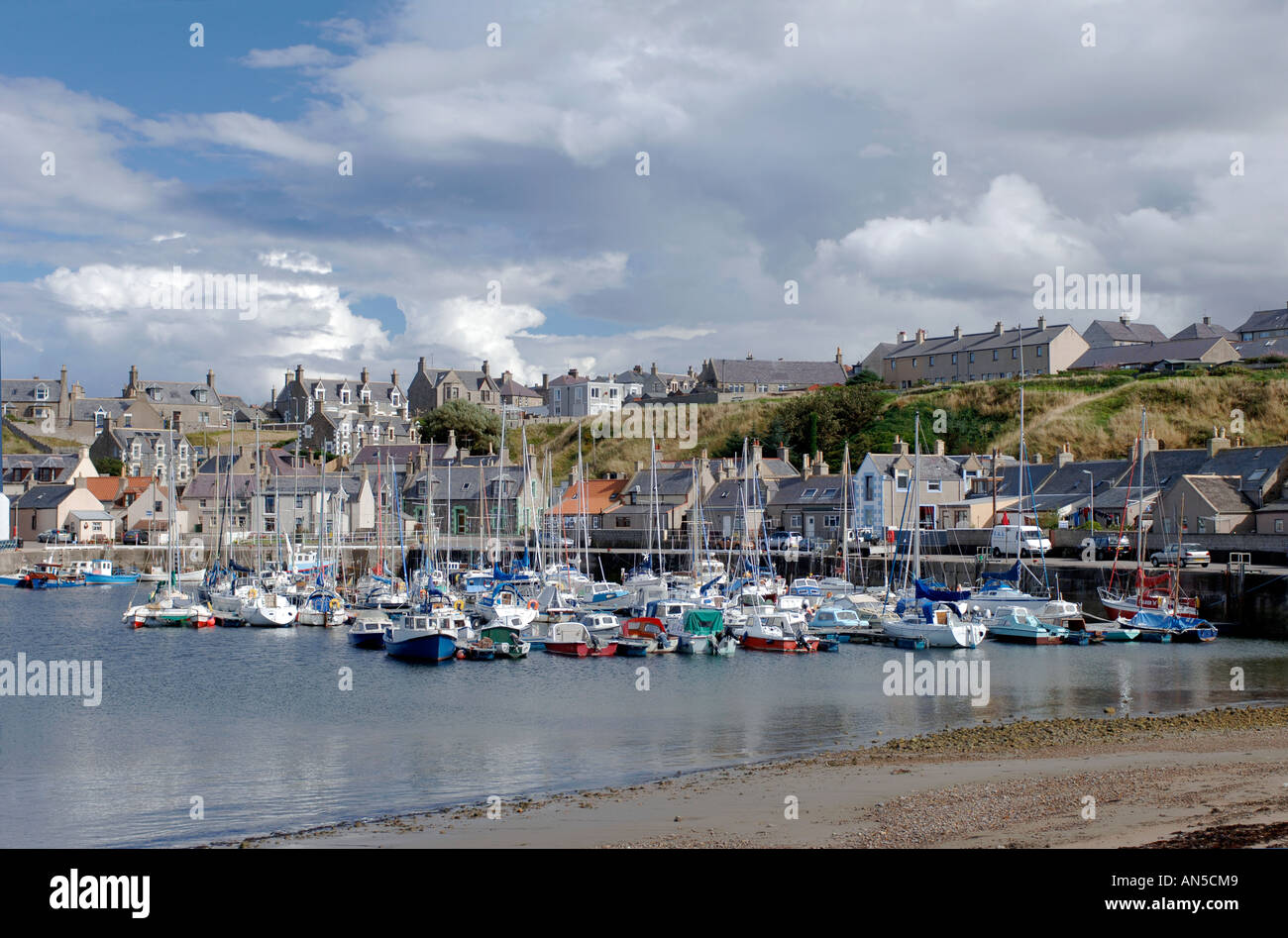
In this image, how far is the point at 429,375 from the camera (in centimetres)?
13788

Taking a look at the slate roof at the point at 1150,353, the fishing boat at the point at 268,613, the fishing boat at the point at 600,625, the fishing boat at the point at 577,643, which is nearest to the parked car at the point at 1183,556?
the fishing boat at the point at 600,625

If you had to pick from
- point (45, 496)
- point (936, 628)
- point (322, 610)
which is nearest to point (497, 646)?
point (322, 610)

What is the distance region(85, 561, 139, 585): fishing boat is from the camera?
81.2 meters

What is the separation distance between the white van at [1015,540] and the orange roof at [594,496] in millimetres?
33267

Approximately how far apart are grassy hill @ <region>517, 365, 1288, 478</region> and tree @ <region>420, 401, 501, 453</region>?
7328mm

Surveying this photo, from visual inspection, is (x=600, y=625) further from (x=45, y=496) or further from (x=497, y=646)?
(x=45, y=496)

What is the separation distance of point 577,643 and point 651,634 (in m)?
3.29

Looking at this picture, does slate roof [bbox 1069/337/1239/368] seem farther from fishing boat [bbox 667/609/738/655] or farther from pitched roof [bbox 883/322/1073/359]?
fishing boat [bbox 667/609/738/655]

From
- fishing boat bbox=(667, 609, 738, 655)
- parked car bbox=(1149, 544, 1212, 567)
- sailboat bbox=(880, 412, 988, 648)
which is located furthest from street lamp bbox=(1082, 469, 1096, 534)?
fishing boat bbox=(667, 609, 738, 655)

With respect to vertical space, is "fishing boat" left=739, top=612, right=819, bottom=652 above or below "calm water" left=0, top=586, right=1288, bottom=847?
above
